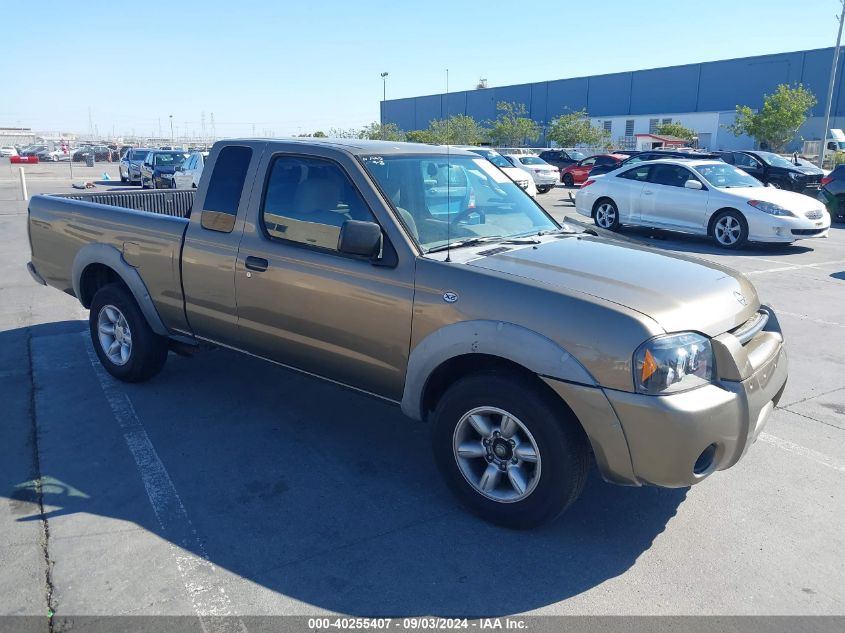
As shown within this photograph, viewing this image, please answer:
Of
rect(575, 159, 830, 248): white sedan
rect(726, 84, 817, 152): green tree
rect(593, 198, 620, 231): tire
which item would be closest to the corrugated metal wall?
rect(726, 84, 817, 152): green tree

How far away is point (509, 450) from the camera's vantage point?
353 cm

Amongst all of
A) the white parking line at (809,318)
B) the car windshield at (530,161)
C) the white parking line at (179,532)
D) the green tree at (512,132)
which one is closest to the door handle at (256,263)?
the white parking line at (179,532)

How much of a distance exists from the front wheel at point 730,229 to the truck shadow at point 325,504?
31.5 ft

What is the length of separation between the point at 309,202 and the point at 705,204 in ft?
34.5

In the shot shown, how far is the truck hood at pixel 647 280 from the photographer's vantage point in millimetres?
3312

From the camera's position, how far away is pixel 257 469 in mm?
4258

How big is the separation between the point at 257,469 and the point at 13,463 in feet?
4.89

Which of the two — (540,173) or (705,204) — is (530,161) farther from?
Result: (705,204)

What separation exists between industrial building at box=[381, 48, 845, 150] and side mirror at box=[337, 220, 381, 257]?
41.2 meters

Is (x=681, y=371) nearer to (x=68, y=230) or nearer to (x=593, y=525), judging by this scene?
(x=593, y=525)

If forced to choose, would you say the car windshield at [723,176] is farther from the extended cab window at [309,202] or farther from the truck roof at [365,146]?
the extended cab window at [309,202]

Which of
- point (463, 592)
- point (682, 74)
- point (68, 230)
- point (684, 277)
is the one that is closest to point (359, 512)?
point (463, 592)

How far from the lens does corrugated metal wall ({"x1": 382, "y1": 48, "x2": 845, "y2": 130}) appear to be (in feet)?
169

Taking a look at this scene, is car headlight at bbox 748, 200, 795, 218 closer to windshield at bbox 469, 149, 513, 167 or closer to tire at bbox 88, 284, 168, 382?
windshield at bbox 469, 149, 513, 167
